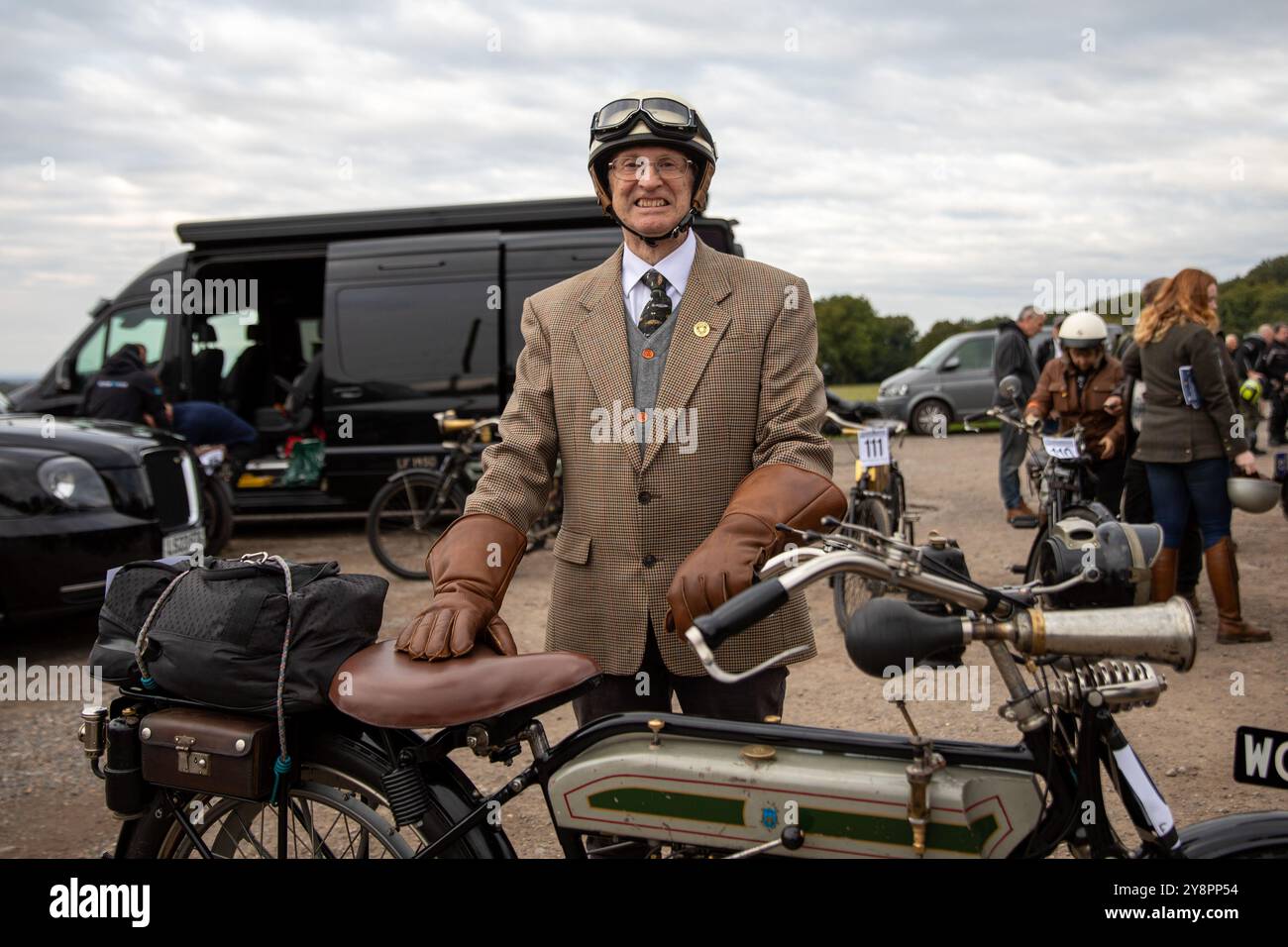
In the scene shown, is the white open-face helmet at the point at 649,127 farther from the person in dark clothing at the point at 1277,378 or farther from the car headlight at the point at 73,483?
the person in dark clothing at the point at 1277,378

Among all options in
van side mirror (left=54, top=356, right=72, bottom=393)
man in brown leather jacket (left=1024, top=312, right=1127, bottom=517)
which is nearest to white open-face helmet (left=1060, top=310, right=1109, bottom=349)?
man in brown leather jacket (left=1024, top=312, right=1127, bottom=517)

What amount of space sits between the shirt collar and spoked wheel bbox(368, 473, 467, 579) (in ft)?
19.1

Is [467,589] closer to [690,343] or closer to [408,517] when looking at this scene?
[690,343]

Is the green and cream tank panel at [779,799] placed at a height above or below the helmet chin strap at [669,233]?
below

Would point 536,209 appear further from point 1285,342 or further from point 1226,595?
point 1285,342

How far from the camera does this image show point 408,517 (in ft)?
26.7

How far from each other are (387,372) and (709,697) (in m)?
7.02

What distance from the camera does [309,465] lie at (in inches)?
379

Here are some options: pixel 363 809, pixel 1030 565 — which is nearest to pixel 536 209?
pixel 1030 565

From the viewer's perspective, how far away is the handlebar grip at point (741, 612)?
152 centimetres

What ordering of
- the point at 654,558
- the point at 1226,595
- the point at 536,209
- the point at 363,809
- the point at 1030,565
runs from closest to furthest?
the point at 363,809, the point at 654,558, the point at 1226,595, the point at 1030,565, the point at 536,209

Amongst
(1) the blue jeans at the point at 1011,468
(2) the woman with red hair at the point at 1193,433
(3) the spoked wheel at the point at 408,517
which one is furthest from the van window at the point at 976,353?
(2) the woman with red hair at the point at 1193,433

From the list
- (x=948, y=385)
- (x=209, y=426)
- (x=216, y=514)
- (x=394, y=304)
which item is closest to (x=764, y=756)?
(x=216, y=514)

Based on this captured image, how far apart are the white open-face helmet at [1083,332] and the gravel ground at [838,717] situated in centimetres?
166
